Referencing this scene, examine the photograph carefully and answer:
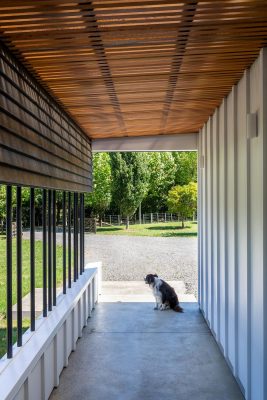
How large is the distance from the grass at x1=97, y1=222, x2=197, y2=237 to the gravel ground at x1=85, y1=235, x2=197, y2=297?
1.45 m

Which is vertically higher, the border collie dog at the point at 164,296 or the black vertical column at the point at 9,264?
the black vertical column at the point at 9,264

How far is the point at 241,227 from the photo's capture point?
411 centimetres

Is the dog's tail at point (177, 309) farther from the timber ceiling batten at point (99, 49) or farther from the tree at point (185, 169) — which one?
the tree at point (185, 169)

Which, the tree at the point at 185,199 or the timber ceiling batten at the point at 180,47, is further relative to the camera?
the tree at the point at 185,199

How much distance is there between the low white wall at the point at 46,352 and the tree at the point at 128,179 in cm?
1731

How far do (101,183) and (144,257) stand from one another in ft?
30.3

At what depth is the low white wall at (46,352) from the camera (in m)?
3.16

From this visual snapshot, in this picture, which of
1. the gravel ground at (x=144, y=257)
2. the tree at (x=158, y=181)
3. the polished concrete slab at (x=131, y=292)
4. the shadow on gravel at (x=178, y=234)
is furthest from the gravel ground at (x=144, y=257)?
the tree at (x=158, y=181)

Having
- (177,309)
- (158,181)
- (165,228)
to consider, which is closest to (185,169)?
(158,181)

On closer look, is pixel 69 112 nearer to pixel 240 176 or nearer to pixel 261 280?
pixel 240 176

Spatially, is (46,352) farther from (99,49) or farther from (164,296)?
(164,296)

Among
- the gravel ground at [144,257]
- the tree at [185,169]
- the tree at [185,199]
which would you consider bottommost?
the gravel ground at [144,257]

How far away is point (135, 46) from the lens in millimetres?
2869

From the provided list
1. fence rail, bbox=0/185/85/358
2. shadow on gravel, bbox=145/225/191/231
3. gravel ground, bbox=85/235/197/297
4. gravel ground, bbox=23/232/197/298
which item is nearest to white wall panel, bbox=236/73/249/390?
fence rail, bbox=0/185/85/358
